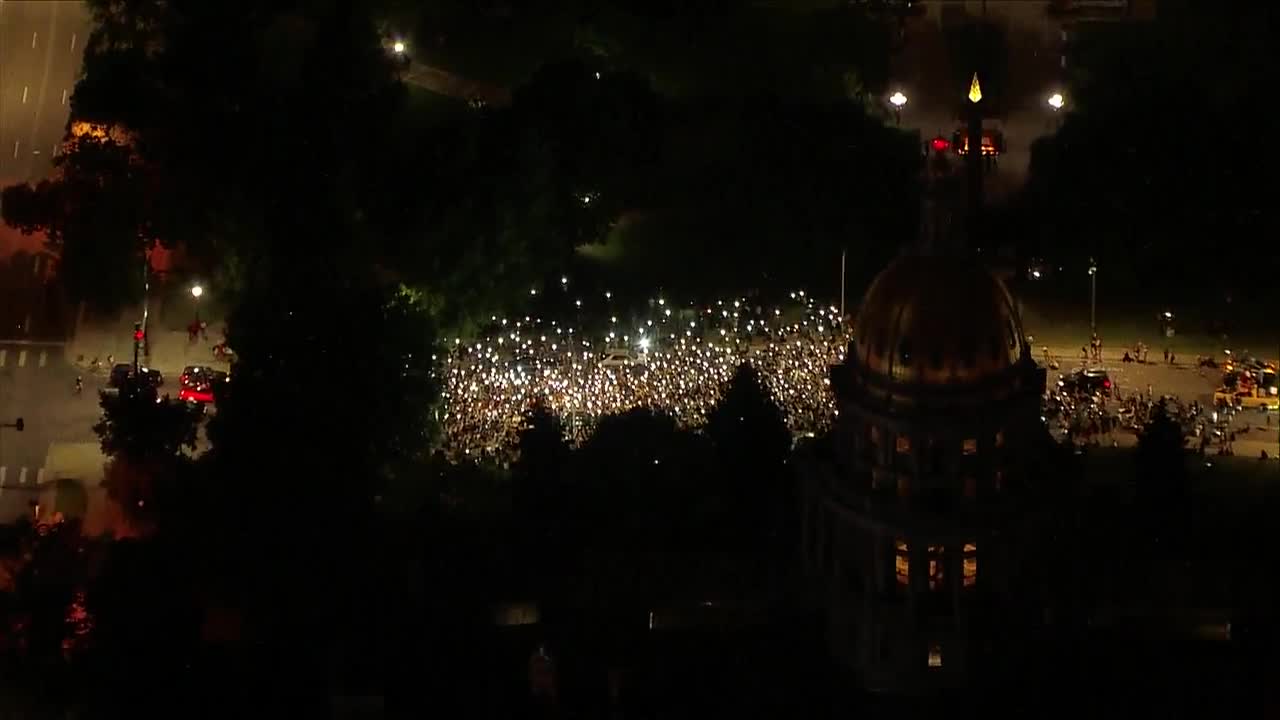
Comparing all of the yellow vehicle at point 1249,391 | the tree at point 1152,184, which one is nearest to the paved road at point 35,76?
the tree at point 1152,184

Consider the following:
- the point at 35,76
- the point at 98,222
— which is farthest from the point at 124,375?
the point at 35,76

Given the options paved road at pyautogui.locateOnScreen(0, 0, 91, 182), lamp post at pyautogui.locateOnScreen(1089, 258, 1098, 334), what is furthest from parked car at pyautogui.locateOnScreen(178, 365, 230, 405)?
lamp post at pyautogui.locateOnScreen(1089, 258, 1098, 334)

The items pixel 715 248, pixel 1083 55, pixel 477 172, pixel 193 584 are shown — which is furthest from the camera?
pixel 1083 55

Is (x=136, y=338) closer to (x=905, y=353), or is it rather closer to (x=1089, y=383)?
(x=1089, y=383)

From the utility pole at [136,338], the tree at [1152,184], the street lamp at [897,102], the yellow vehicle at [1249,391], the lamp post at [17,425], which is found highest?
the street lamp at [897,102]

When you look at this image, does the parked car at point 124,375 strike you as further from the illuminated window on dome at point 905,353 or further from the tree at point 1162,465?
the tree at point 1162,465

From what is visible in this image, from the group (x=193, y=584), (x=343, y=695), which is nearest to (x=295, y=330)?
(x=193, y=584)

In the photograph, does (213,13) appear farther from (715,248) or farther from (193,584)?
(193,584)
